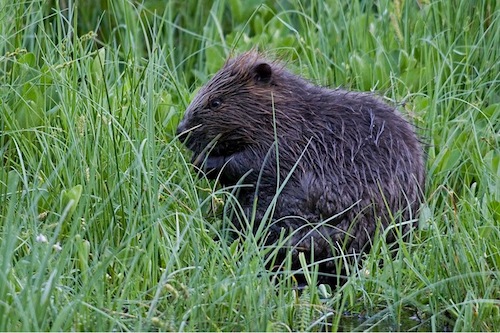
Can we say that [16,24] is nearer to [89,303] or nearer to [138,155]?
[138,155]

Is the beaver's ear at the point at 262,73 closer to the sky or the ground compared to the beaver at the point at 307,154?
closer to the sky

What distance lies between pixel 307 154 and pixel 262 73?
1.45ft

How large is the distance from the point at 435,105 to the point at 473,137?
0.85ft

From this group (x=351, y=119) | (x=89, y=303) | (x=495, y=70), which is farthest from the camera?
(x=495, y=70)

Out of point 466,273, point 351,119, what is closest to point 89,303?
point 466,273

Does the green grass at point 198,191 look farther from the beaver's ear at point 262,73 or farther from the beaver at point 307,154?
the beaver's ear at point 262,73

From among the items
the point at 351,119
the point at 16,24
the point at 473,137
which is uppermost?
the point at 16,24

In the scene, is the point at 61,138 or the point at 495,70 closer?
the point at 61,138

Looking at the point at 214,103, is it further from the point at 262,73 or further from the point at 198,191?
the point at 198,191

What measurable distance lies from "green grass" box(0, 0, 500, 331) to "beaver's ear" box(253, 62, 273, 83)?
17.6 inches

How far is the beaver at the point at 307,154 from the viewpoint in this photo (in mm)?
4176

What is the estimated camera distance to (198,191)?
14.6 feet

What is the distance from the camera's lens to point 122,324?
3.03m

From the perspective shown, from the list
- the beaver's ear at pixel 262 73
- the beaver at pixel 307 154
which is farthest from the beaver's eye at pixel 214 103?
the beaver's ear at pixel 262 73
